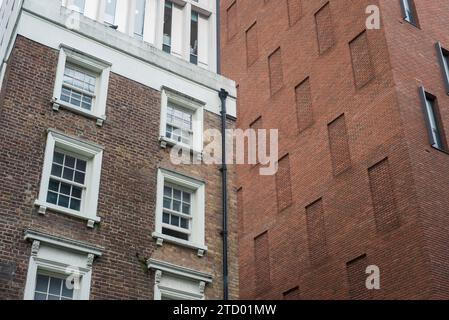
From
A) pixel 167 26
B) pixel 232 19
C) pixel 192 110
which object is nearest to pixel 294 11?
pixel 232 19

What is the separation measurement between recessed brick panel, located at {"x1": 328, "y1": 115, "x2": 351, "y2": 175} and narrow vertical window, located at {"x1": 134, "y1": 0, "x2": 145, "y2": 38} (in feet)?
39.2

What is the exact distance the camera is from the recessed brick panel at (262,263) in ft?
114

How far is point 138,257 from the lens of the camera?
60.7 ft

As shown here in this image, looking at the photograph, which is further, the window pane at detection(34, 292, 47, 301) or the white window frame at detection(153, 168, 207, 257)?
the white window frame at detection(153, 168, 207, 257)

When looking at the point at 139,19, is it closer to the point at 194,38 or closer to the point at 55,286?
the point at 194,38

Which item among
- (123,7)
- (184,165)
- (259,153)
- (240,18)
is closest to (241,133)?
(259,153)

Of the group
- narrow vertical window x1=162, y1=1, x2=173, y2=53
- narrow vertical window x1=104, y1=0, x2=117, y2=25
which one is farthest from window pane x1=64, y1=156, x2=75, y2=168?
narrow vertical window x1=162, y1=1, x2=173, y2=53

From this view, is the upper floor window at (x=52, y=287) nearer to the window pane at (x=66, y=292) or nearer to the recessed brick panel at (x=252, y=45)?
the window pane at (x=66, y=292)

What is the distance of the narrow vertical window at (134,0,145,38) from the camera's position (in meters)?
24.7

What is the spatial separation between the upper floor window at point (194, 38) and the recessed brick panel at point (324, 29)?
10.8 metres

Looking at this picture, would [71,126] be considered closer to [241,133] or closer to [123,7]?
[123,7]

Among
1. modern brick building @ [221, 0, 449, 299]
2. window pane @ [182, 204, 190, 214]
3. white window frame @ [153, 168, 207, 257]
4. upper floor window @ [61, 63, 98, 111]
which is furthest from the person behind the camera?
modern brick building @ [221, 0, 449, 299]

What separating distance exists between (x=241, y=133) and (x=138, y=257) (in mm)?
23421

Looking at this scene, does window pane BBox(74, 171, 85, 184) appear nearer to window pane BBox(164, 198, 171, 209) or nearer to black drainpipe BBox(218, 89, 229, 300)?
window pane BBox(164, 198, 171, 209)
